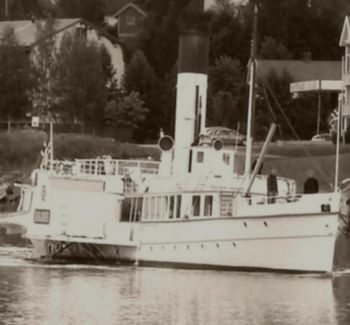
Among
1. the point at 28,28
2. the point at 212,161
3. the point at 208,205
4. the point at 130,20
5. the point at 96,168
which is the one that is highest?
the point at 130,20

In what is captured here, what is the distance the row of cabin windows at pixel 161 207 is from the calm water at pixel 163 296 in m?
1.84

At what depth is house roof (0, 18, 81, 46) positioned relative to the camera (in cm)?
13550

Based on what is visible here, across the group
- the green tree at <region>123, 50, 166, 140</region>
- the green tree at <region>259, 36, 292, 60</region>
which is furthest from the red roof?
the green tree at <region>123, 50, 166, 140</region>

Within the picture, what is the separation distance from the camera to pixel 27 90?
125 m

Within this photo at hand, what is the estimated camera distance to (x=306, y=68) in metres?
134

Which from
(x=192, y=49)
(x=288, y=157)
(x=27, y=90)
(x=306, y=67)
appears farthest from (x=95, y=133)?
(x=192, y=49)

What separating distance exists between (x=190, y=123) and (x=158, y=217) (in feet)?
13.5

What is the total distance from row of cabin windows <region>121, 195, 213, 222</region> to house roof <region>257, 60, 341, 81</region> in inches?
2679

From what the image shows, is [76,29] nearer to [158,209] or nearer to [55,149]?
[55,149]

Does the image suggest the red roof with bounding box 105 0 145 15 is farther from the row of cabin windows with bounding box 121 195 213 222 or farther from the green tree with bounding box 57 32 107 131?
the row of cabin windows with bounding box 121 195 213 222

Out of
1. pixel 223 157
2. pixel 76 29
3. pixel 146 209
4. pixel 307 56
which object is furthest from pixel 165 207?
pixel 76 29

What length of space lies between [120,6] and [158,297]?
111299 millimetres

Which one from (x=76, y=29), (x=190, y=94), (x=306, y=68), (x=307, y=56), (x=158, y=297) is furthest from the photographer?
(x=76, y=29)

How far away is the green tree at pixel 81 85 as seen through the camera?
122 meters
